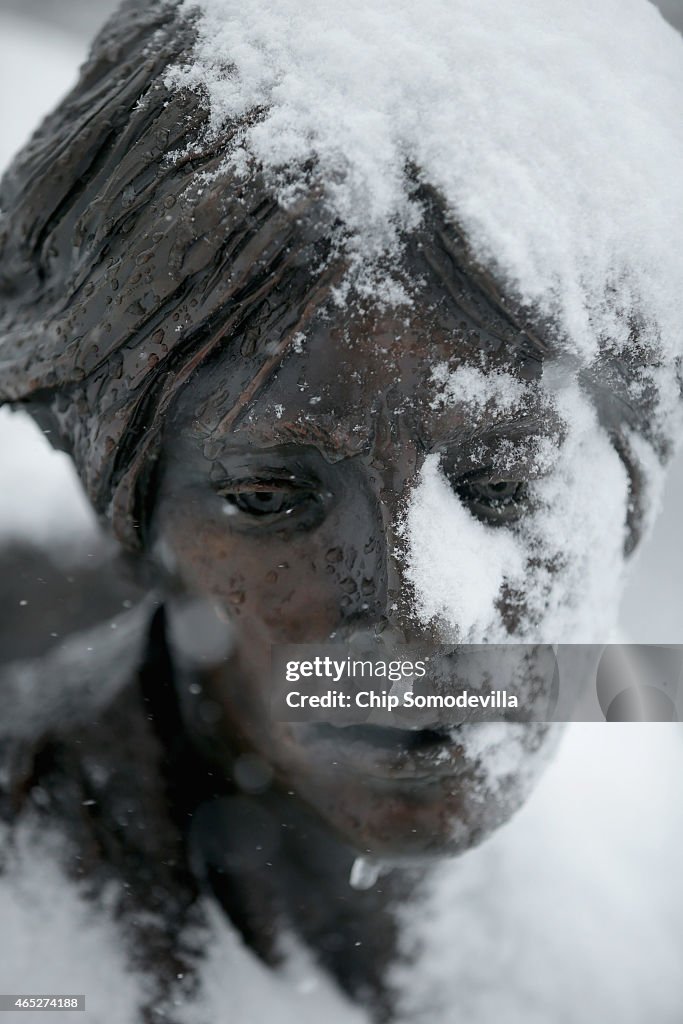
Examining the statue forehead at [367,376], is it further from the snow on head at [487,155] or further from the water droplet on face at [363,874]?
the water droplet on face at [363,874]

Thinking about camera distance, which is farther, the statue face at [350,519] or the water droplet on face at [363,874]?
the water droplet on face at [363,874]

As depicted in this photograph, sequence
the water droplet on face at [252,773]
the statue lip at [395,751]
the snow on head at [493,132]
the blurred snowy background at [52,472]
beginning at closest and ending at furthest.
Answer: the snow on head at [493,132], the statue lip at [395,751], the water droplet on face at [252,773], the blurred snowy background at [52,472]

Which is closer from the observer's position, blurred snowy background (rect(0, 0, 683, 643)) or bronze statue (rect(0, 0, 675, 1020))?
bronze statue (rect(0, 0, 675, 1020))

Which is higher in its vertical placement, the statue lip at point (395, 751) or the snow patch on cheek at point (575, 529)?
the snow patch on cheek at point (575, 529)

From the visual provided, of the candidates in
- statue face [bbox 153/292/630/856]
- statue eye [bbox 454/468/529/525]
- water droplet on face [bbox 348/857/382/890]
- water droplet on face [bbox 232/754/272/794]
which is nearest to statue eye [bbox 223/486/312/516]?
statue face [bbox 153/292/630/856]

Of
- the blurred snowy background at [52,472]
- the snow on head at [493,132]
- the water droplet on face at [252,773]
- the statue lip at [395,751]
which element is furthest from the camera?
the blurred snowy background at [52,472]

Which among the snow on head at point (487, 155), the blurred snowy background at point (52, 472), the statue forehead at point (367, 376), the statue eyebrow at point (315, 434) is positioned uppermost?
the snow on head at point (487, 155)

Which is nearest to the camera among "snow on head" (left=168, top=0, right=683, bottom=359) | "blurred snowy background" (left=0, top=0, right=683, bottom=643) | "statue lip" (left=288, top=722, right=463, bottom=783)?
"snow on head" (left=168, top=0, right=683, bottom=359)

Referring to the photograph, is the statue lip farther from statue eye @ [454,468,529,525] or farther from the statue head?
statue eye @ [454,468,529,525]

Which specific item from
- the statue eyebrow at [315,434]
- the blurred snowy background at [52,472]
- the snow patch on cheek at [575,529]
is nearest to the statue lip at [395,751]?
the snow patch on cheek at [575,529]

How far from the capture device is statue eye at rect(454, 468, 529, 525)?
766 mm

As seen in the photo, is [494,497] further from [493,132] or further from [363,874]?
[363,874]

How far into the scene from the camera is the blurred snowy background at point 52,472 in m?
1.42

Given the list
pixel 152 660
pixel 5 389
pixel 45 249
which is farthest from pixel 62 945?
pixel 45 249
